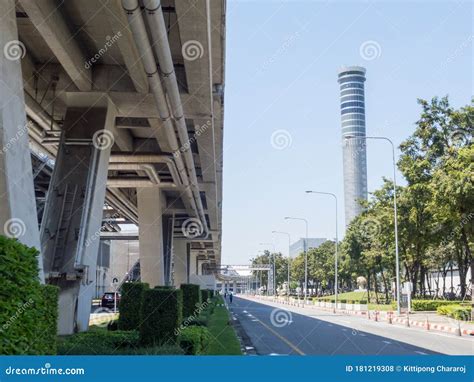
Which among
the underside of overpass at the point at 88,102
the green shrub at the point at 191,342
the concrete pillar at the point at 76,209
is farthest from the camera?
the concrete pillar at the point at 76,209

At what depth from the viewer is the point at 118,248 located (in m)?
87.6

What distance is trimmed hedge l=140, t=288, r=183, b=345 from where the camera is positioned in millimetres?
13430

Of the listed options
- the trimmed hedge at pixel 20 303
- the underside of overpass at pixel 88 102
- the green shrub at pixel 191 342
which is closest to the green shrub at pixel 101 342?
the green shrub at pixel 191 342

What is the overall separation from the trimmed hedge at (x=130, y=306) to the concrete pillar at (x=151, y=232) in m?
14.3

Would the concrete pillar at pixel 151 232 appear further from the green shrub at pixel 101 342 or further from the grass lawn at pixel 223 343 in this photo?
the green shrub at pixel 101 342

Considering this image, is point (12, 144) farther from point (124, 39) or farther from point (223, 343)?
point (223, 343)

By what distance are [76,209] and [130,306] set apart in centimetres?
402

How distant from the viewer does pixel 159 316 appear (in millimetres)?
13516

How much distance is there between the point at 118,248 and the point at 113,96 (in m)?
71.4

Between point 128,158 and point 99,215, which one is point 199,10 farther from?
point 128,158

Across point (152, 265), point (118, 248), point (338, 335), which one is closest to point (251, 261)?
point (118, 248)

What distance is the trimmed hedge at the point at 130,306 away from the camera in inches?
761

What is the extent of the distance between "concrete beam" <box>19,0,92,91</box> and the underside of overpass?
0.10 ft

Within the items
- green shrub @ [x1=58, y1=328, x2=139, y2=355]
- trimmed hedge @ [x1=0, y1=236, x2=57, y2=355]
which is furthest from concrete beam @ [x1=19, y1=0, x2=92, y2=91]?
trimmed hedge @ [x1=0, y1=236, x2=57, y2=355]
